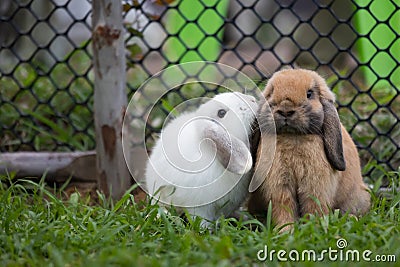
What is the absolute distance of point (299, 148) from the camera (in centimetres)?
243

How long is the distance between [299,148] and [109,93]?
106 centimetres

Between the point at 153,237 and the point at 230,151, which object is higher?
the point at 230,151

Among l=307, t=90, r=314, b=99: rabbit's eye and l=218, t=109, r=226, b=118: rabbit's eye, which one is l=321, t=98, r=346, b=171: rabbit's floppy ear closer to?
l=307, t=90, r=314, b=99: rabbit's eye

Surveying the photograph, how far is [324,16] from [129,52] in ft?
10.2

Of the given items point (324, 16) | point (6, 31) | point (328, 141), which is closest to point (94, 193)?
point (328, 141)

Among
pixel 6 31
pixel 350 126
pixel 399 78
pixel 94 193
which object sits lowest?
pixel 94 193

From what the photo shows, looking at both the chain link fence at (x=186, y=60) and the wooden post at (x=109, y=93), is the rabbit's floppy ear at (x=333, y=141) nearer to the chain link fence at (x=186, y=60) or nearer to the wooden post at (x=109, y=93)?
the chain link fence at (x=186, y=60)

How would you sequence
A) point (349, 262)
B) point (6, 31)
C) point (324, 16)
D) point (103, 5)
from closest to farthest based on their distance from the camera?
point (349, 262) → point (103, 5) → point (6, 31) → point (324, 16)

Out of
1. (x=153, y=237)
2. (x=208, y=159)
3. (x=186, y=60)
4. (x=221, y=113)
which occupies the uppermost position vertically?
(x=186, y=60)

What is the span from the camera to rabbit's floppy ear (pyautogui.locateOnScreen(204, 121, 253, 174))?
2.40 m

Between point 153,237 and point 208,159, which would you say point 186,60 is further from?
point 153,237

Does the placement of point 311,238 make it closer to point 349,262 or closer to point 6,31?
point 349,262

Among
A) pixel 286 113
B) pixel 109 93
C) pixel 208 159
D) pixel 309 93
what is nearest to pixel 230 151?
pixel 208 159

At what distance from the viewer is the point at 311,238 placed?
2162mm
